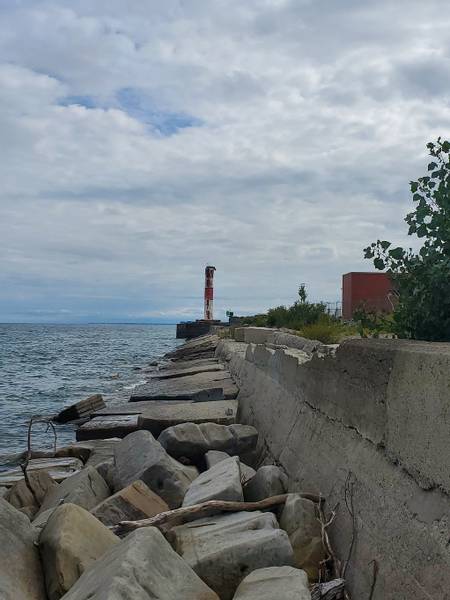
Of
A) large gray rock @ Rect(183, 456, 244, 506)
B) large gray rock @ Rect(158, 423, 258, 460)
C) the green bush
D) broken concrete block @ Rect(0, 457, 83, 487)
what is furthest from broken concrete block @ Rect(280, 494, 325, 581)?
the green bush

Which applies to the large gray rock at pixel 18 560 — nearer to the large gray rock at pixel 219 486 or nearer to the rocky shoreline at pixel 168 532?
the rocky shoreline at pixel 168 532

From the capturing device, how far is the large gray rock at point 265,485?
13.3 feet

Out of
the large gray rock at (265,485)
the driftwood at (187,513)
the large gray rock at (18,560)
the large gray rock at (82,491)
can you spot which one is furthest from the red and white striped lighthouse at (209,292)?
the large gray rock at (18,560)

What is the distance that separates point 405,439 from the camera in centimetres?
285

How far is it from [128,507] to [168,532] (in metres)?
0.56

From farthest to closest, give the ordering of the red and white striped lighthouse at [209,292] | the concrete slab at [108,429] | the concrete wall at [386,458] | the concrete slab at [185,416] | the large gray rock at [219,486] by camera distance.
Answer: the red and white striped lighthouse at [209,292] < the concrete slab at [108,429] < the concrete slab at [185,416] < the large gray rock at [219,486] < the concrete wall at [386,458]

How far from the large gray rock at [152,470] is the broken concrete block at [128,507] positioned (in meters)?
0.34

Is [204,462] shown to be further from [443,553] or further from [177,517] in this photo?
[443,553]

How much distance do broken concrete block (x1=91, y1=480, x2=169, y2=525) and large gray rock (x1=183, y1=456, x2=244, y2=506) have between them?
8.0 inches

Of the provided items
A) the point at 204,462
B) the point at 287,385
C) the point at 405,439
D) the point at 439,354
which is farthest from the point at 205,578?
the point at 287,385

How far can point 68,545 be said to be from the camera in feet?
9.77

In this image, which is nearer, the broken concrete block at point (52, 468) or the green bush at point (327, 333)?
the broken concrete block at point (52, 468)

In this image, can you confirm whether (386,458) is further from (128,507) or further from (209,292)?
(209,292)

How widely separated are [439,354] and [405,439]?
43 cm
